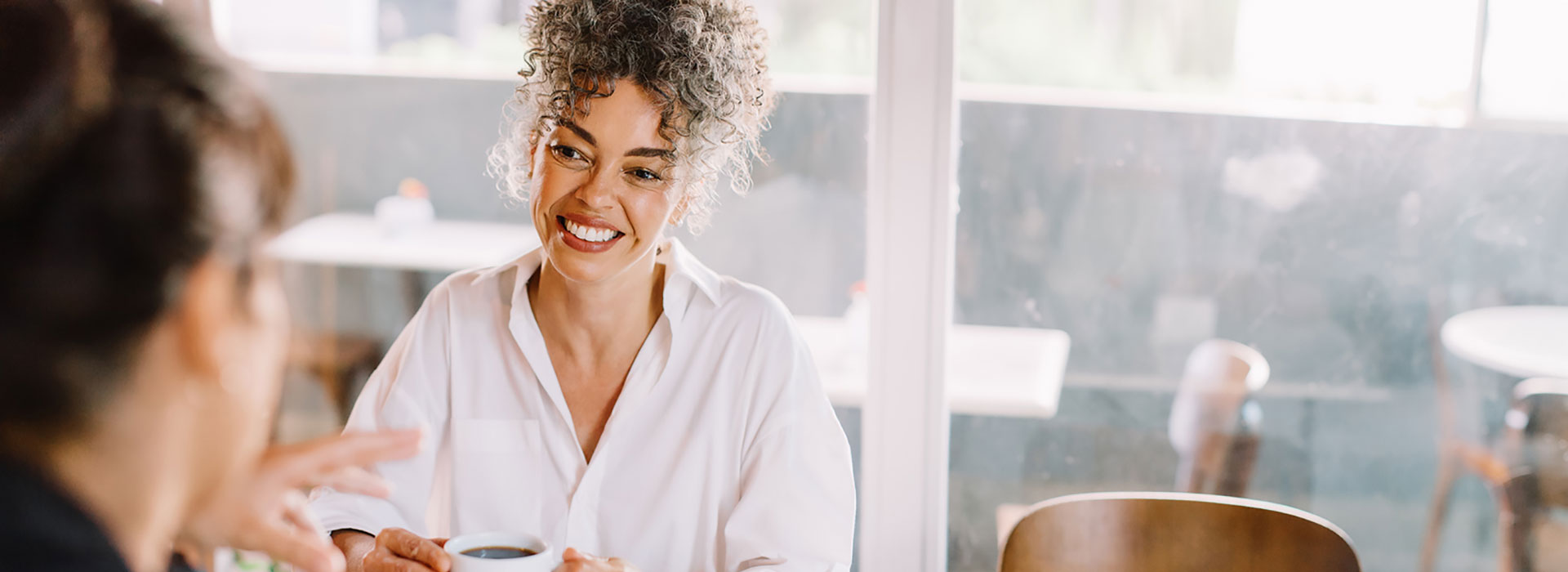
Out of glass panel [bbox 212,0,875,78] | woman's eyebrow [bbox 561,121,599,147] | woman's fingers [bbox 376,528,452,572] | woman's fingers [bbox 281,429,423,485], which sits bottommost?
woman's fingers [bbox 376,528,452,572]

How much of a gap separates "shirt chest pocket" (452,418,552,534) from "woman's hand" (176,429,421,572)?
804mm

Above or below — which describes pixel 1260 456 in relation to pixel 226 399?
below

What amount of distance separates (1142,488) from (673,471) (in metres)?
1.18

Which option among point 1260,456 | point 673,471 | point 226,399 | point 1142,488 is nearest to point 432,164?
point 673,471

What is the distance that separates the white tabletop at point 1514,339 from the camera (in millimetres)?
2033

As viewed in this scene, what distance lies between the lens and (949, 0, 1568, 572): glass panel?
1990 mm

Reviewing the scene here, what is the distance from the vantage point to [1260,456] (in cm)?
215

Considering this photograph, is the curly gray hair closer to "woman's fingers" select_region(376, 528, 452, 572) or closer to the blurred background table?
"woman's fingers" select_region(376, 528, 452, 572)

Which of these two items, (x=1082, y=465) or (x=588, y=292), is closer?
(x=588, y=292)

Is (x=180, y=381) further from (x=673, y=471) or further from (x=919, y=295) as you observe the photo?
(x=919, y=295)

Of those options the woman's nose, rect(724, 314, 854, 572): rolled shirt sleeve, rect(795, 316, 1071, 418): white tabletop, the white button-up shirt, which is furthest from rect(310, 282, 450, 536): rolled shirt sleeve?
rect(795, 316, 1071, 418): white tabletop

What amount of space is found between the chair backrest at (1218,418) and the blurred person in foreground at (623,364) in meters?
1.00

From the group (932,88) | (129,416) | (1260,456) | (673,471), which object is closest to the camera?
(129,416)

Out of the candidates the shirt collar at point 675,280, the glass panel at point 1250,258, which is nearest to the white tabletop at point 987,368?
the glass panel at point 1250,258
